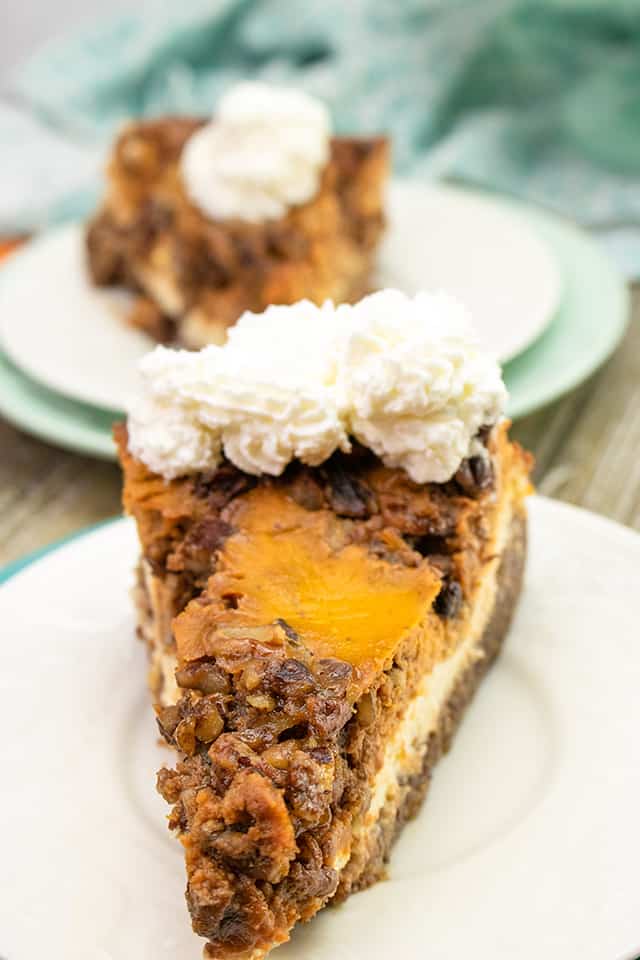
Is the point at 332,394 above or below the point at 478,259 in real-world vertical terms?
above

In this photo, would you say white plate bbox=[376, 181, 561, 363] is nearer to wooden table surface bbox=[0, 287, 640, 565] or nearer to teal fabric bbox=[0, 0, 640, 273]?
wooden table surface bbox=[0, 287, 640, 565]

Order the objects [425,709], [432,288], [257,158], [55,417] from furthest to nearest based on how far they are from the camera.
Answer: [432,288] < [257,158] < [55,417] < [425,709]

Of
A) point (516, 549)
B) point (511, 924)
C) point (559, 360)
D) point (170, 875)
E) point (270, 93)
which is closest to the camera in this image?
point (511, 924)

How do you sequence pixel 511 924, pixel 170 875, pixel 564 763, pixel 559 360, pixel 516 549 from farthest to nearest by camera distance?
1. pixel 559 360
2. pixel 516 549
3. pixel 564 763
4. pixel 170 875
5. pixel 511 924

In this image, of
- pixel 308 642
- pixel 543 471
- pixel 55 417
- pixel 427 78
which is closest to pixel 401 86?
pixel 427 78

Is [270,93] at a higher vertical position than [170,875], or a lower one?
lower

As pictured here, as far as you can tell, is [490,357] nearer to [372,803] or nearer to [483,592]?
[483,592]

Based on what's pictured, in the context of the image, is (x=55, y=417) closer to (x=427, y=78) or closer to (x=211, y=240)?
(x=211, y=240)

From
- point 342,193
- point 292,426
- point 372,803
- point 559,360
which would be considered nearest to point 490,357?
point 292,426
